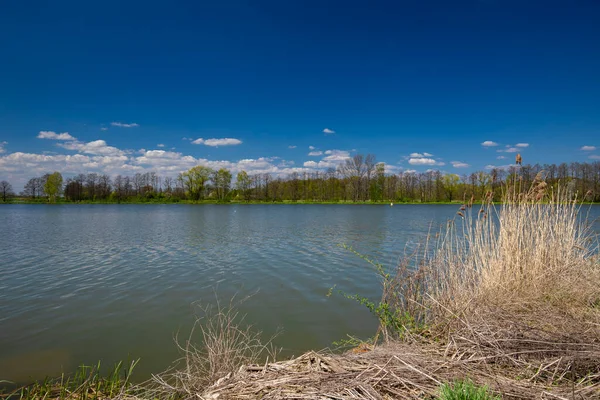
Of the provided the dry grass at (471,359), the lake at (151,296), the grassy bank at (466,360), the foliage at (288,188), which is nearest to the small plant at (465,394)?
the grassy bank at (466,360)

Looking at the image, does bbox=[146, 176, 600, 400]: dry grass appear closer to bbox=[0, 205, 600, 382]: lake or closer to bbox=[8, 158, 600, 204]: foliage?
bbox=[0, 205, 600, 382]: lake

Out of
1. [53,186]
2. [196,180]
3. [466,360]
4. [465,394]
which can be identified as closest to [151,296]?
[466,360]

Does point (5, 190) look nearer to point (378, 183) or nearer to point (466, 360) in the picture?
point (378, 183)

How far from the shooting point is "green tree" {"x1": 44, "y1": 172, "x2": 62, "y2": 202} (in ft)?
337

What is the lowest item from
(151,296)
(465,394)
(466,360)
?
(151,296)

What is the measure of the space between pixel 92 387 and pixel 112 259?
11.8 metres

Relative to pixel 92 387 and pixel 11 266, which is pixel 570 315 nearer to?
pixel 92 387

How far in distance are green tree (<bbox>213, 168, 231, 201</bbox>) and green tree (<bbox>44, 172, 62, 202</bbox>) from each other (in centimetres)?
5007

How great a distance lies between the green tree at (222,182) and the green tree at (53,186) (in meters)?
50.1

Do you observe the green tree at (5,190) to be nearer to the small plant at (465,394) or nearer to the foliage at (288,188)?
the foliage at (288,188)

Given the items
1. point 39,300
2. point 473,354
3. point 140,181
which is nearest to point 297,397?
point 473,354

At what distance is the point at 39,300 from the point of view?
31.0 ft

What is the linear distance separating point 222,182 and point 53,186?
52652mm

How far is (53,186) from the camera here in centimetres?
10275
